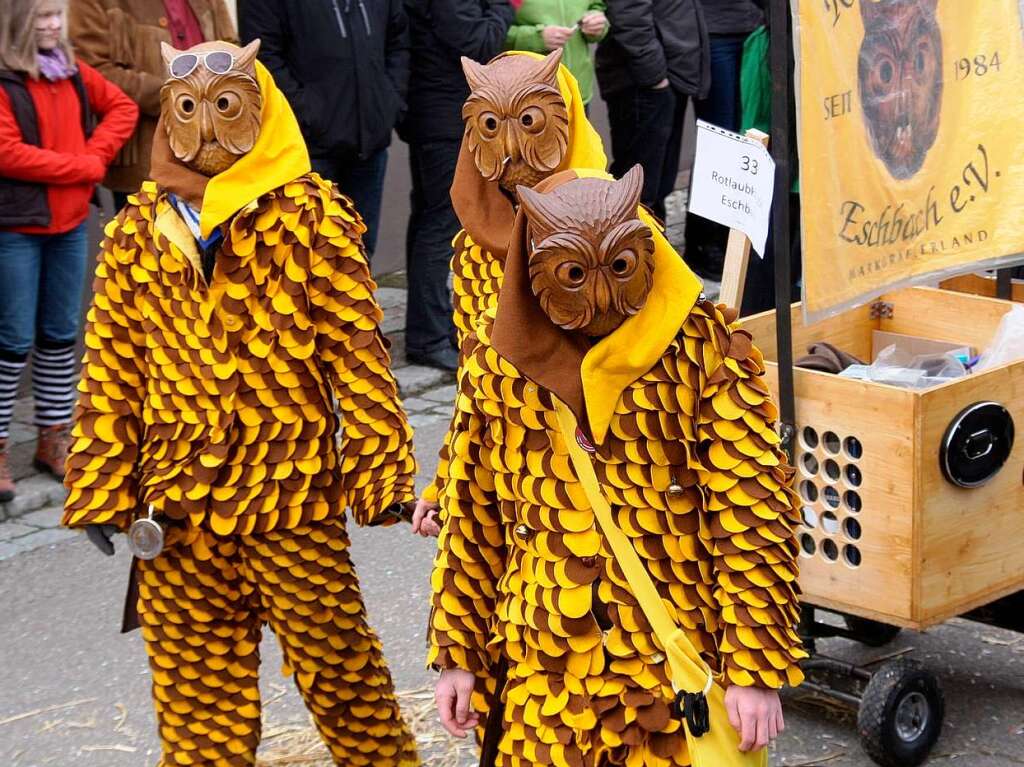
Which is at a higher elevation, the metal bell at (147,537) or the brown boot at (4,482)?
the metal bell at (147,537)

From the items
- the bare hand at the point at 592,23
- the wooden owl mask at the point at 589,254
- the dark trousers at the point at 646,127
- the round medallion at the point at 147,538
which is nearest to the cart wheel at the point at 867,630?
the round medallion at the point at 147,538

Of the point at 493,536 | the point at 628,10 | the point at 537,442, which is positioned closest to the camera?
the point at 537,442

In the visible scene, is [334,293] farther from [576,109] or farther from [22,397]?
[22,397]

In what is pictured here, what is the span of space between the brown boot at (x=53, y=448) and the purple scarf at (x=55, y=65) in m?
1.43

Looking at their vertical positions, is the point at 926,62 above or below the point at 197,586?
above

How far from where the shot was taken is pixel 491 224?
4.55m

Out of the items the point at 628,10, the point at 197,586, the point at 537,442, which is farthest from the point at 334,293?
the point at 628,10

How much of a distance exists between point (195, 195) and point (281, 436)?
602mm

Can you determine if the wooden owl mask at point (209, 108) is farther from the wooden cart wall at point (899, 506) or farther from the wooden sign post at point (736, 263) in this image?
the wooden cart wall at point (899, 506)

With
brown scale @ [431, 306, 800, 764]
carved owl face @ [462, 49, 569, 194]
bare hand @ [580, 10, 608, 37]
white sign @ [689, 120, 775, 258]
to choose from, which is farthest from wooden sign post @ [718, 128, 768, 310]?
bare hand @ [580, 10, 608, 37]

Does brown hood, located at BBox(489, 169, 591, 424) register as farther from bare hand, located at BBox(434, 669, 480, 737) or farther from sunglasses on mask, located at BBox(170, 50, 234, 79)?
sunglasses on mask, located at BBox(170, 50, 234, 79)

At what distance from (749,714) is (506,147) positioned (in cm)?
194

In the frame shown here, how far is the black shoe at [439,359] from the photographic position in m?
8.84

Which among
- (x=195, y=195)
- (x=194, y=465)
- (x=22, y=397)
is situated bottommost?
(x=22, y=397)
